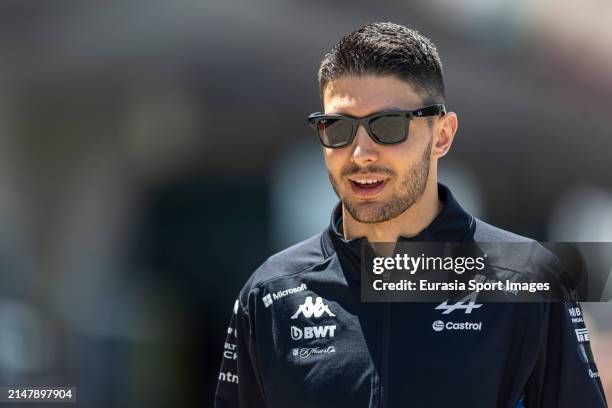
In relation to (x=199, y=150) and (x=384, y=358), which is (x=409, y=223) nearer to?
(x=384, y=358)

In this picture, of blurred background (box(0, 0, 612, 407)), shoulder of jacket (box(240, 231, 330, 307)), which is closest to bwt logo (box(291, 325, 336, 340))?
shoulder of jacket (box(240, 231, 330, 307))

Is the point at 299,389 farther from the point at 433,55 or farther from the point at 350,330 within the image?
the point at 433,55

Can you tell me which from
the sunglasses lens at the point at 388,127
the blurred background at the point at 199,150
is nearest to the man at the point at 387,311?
the sunglasses lens at the point at 388,127

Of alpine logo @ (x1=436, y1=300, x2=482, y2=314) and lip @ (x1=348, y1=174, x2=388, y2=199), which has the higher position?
lip @ (x1=348, y1=174, x2=388, y2=199)

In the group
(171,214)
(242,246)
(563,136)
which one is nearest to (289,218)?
(242,246)

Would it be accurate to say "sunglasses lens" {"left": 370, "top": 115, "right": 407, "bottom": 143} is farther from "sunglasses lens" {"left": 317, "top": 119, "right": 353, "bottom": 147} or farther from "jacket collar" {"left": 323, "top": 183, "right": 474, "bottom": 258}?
"jacket collar" {"left": 323, "top": 183, "right": 474, "bottom": 258}

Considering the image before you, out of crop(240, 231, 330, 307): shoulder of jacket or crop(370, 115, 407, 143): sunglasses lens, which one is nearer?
crop(370, 115, 407, 143): sunglasses lens

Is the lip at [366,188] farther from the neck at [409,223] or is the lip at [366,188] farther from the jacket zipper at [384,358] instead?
the jacket zipper at [384,358]

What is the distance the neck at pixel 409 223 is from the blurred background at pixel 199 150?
1.20 metres

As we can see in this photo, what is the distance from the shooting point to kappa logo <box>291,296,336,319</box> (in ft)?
4.75

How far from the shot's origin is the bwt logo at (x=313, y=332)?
1.41 metres

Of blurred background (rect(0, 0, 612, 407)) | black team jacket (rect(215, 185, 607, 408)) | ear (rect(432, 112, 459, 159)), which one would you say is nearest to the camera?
black team jacket (rect(215, 185, 607, 408))

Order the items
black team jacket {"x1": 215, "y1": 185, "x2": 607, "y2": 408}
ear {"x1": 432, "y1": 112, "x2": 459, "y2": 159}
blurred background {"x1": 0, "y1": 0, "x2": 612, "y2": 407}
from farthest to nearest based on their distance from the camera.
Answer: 1. blurred background {"x1": 0, "y1": 0, "x2": 612, "y2": 407}
2. ear {"x1": 432, "y1": 112, "x2": 459, "y2": 159}
3. black team jacket {"x1": 215, "y1": 185, "x2": 607, "y2": 408}

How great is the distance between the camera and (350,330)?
1.41 m
